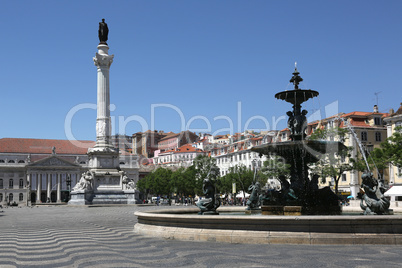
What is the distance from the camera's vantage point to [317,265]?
25.0 feet

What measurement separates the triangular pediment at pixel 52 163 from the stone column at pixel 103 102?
7664 cm

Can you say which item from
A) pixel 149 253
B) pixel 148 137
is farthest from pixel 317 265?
pixel 148 137

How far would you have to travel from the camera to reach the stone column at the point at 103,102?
45.8 meters

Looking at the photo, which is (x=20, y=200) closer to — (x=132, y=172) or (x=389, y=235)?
(x=132, y=172)

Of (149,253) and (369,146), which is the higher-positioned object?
(369,146)

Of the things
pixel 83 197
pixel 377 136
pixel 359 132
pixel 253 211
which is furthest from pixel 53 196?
pixel 253 211

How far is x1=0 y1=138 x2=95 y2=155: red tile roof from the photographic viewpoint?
12100 centimetres

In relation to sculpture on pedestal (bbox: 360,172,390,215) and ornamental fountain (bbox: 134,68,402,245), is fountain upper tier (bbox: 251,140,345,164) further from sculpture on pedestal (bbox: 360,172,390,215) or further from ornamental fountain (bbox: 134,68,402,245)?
sculpture on pedestal (bbox: 360,172,390,215)

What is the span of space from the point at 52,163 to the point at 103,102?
3053 inches

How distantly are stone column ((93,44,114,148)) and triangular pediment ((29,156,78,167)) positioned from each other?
76641mm

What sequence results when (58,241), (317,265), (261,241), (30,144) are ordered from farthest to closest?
(30,144), (58,241), (261,241), (317,265)

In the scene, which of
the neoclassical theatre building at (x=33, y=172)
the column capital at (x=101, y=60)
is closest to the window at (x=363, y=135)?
the column capital at (x=101, y=60)

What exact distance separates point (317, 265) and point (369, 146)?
5554cm

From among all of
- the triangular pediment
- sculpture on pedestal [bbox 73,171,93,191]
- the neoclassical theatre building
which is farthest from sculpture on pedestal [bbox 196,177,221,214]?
the triangular pediment
